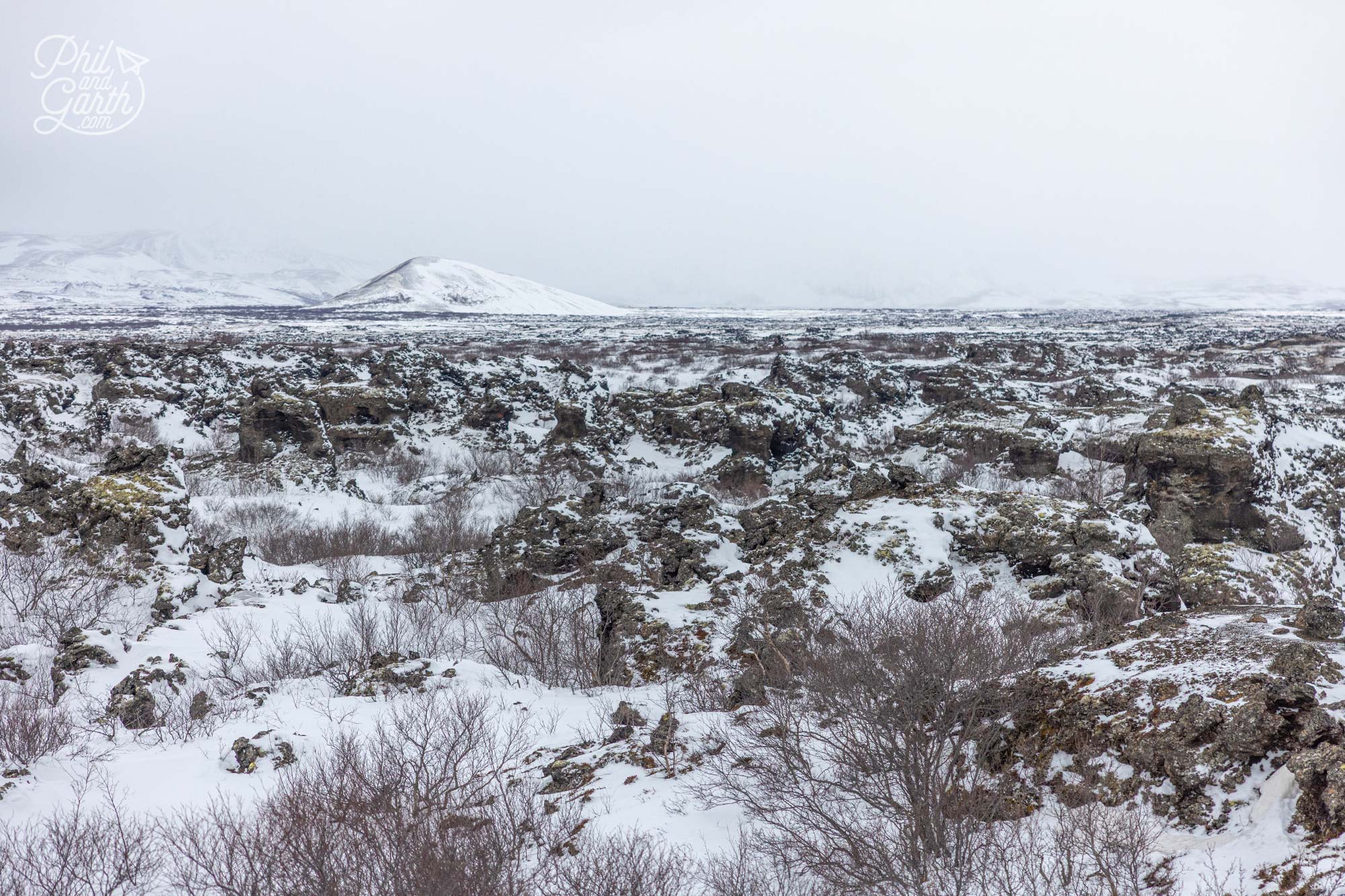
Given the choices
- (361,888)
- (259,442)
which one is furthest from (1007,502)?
(259,442)

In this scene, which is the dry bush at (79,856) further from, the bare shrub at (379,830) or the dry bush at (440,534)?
the dry bush at (440,534)

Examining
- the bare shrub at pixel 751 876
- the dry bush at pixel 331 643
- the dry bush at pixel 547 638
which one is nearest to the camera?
the bare shrub at pixel 751 876

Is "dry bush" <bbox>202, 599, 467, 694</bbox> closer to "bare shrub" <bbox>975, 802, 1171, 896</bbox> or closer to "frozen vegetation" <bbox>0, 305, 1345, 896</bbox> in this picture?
"frozen vegetation" <bbox>0, 305, 1345, 896</bbox>

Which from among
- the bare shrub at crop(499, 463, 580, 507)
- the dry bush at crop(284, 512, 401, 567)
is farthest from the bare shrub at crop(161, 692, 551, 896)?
the bare shrub at crop(499, 463, 580, 507)

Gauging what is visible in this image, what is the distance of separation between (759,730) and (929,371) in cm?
4660

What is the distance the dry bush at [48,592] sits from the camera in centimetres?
1525

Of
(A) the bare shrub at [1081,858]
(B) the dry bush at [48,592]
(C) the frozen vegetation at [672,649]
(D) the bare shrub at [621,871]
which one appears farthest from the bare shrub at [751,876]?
(B) the dry bush at [48,592]

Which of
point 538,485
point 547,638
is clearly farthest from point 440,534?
point 547,638

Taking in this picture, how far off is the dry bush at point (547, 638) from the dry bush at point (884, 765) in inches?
250

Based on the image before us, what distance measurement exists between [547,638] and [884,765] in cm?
1056

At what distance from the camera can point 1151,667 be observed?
831 centimetres

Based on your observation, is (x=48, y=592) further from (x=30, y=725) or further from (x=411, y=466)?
(x=411, y=466)

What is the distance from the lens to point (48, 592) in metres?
16.3

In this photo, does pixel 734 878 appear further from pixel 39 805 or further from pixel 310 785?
pixel 39 805
